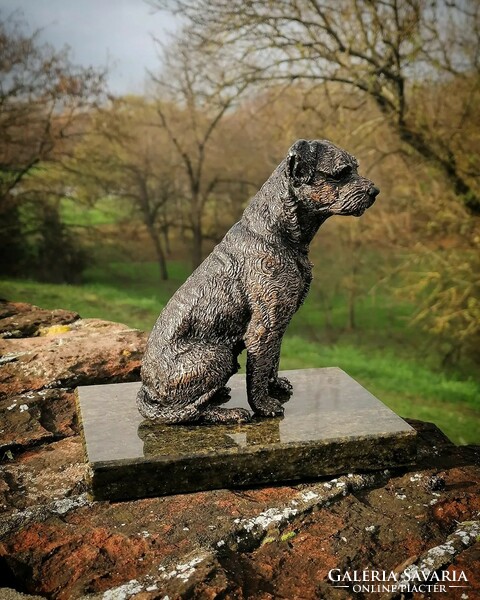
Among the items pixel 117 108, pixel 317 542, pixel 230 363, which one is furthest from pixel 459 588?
pixel 117 108

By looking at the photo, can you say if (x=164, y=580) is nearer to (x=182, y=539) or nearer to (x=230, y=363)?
(x=182, y=539)

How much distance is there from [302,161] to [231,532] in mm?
2067

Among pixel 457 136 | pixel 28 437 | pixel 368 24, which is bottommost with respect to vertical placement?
pixel 28 437

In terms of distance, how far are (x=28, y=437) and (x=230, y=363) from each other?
4.84 feet

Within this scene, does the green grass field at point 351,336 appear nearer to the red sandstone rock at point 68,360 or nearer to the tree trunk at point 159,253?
the tree trunk at point 159,253

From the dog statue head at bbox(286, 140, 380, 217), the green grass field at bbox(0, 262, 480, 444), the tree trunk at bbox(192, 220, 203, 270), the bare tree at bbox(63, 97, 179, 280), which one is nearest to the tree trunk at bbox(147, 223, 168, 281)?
the bare tree at bbox(63, 97, 179, 280)

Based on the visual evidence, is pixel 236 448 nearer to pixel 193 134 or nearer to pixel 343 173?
pixel 343 173

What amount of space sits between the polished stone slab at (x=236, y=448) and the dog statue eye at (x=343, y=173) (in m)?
1.49

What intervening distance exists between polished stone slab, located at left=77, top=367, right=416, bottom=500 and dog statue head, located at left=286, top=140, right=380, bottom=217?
4.29 feet

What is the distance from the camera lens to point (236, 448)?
3.62 metres

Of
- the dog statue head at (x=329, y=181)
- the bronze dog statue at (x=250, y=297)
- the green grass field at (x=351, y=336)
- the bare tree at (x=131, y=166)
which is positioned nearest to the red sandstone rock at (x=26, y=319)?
the bronze dog statue at (x=250, y=297)

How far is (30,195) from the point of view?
14602 mm

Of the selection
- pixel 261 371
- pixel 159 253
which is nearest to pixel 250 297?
pixel 261 371

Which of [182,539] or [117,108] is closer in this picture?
[182,539]
